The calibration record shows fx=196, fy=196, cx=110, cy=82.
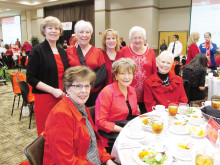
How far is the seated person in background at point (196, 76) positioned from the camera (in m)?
3.30

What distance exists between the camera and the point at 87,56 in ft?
7.74

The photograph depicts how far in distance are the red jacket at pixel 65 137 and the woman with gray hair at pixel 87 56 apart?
1091 millimetres

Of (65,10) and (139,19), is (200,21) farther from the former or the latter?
(65,10)

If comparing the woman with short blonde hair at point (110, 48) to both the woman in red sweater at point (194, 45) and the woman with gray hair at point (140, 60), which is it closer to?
the woman with gray hair at point (140, 60)

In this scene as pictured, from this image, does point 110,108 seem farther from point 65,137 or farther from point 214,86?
point 214,86

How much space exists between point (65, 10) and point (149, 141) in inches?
498

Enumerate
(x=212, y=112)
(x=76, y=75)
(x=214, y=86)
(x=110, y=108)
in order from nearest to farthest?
(x=76, y=75) < (x=212, y=112) < (x=110, y=108) < (x=214, y=86)

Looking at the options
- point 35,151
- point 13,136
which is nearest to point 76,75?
point 35,151

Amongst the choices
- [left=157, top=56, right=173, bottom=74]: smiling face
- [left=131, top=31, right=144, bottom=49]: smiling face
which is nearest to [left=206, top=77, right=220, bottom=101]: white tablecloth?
[left=157, top=56, right=173, bottom=74]: smiling face

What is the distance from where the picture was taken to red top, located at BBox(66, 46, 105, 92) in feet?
7.54

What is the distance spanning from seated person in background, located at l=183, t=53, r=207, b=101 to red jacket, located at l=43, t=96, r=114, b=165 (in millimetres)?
2599

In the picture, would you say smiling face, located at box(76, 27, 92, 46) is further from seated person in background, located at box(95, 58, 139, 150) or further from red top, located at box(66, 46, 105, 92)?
seated person in background, located at box(95, 58, 139, 150)

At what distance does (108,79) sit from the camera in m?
2.49

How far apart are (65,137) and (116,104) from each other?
78 centimetres
